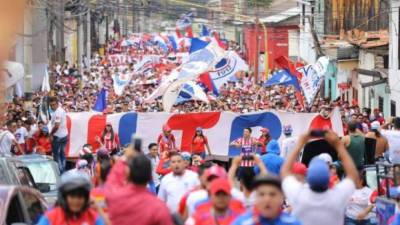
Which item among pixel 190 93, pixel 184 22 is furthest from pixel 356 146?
pixel 184 22

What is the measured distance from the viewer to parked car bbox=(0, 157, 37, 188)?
13.7 meters

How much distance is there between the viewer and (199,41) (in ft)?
128

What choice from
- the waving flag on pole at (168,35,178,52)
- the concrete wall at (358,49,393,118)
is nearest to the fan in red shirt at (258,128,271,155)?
the concrete wall at (358,49,393,118)

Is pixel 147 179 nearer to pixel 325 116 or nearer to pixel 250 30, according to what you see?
pixel 325 116

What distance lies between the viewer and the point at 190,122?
1074 inches

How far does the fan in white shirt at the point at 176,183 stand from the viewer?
1230 centimetres

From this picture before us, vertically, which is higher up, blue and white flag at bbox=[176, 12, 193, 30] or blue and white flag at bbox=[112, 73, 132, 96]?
blue and white flag at bbox=[176, 12, 193, 30]

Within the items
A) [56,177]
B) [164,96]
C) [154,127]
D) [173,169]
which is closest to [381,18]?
[164,96]

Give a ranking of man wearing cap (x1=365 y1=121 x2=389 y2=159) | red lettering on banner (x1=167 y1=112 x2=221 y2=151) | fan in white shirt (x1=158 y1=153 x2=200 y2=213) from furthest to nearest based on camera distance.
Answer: red lettering on banner (x1=167 y1=112 x2=221 y2=151)
man wearing cap (x1=365 y1=121 x2=389 y2=159)
fan in white shirt (x1=158 y1=153 x2=200 y2=213)

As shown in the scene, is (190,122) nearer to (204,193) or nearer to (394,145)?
(394,145)

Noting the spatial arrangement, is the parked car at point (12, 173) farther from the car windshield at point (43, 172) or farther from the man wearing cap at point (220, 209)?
the man wearing cap at point (220, 209)

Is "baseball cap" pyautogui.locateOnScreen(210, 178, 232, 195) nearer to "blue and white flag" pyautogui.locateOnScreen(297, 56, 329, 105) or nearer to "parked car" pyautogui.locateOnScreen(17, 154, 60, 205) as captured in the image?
"parked car" pyautogui.locateOnScreen(17, 154, 60, 205)

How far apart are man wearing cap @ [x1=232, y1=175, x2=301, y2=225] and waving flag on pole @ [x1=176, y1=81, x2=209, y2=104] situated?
25514mm

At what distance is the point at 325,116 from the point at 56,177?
31.2 ft
